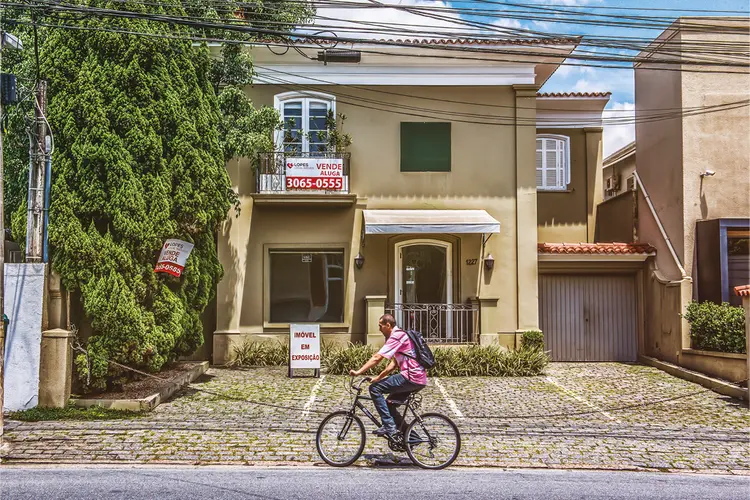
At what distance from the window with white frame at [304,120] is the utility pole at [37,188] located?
6035mm

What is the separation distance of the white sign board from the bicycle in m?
5.67

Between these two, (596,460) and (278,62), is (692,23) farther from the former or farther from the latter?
(596,460)

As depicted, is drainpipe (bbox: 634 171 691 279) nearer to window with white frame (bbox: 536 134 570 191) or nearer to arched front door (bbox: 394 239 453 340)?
window with white frame (bbox: 536 134 570 191)

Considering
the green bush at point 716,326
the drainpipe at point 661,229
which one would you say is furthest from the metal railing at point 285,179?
the green bush at point 716,326

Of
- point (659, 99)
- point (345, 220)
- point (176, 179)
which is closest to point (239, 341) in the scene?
point (345, 220)

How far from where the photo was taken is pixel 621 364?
17125mm

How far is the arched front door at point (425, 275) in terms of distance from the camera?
55.3 ft

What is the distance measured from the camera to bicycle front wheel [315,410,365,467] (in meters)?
8.69

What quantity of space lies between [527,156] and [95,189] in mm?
9677

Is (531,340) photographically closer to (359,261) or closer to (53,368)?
(359,261)

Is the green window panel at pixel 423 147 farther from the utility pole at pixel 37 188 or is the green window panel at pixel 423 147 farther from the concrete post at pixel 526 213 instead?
the utility pole at pixel 37 188

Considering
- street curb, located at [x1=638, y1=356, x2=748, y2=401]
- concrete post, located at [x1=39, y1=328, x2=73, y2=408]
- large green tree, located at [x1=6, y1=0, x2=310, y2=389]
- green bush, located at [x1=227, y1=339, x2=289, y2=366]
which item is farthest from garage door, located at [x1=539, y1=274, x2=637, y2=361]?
concrete post, located at [x1=39, y1=328, x2=73, y2=408]

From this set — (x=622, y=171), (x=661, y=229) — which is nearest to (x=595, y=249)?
(x=661, y=229)

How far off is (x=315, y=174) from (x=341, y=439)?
847 centimetres
